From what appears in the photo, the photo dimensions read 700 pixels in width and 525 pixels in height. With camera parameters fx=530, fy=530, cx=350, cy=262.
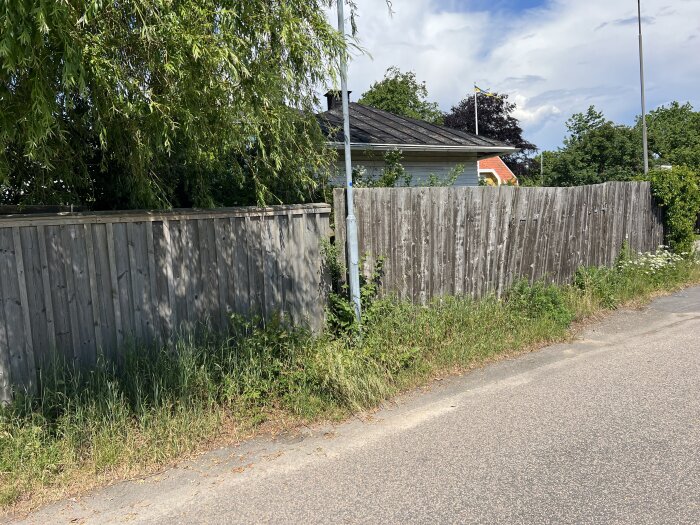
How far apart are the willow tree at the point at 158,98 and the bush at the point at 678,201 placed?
740cm

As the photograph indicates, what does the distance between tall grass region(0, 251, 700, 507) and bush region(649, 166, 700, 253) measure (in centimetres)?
507

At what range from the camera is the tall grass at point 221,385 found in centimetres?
362

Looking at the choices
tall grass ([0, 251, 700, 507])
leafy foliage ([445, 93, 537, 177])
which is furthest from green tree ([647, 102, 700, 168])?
tall grass ([0, 251, 700, 507])

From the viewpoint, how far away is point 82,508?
322 cm

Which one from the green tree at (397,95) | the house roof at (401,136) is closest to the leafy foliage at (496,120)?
the green tree at (397,95)

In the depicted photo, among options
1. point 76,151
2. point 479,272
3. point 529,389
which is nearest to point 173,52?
point 76,151

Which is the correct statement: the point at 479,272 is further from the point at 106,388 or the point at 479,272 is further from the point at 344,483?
the point at 106,388

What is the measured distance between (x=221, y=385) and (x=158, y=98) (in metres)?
2.34

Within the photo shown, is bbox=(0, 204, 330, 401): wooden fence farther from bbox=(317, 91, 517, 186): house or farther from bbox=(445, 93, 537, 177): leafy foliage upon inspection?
bbox=(445, 93, 537, 177): leafy foliage

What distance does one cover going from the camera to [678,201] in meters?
10.0

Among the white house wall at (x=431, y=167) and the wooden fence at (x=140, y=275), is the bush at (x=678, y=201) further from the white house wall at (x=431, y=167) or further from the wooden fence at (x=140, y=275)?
the wooden fence at (x=140, y=275)

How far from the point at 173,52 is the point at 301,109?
210 cm

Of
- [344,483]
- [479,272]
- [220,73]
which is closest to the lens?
[344,483]

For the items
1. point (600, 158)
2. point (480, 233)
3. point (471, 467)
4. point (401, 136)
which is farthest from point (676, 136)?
point (471, 467)
